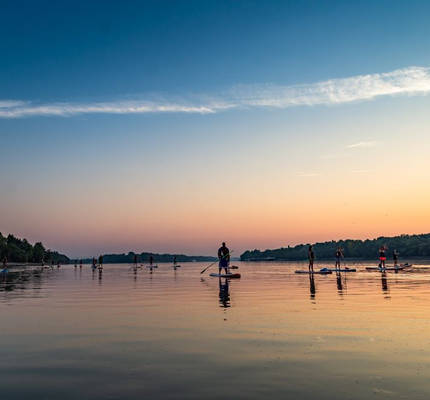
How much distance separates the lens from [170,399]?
23.8ft

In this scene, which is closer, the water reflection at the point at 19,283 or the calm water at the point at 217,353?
the calm water at the point at 217,353

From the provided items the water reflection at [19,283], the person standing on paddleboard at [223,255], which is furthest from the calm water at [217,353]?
the person standing on paddleboard at [223,255]

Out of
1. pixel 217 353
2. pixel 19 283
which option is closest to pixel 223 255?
pixel 19 283

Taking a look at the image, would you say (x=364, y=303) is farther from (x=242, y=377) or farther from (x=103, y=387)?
(x=103, y=387)

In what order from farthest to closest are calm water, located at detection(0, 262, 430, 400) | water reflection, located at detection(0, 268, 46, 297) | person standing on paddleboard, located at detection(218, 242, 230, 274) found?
person standing on paddleboard, located at detection(218, 242, 230, 274) → water reflection, located at detection(0, 268, 46, 297) → calm water, located at detection(0, 262, 430, 400)

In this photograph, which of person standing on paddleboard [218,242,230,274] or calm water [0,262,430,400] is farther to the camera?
person standing on paddleboard [218,242,230,274]

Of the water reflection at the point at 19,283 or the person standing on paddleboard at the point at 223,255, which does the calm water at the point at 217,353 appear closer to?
the water reflection at the point at 19,283

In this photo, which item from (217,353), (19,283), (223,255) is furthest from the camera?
(223,255)

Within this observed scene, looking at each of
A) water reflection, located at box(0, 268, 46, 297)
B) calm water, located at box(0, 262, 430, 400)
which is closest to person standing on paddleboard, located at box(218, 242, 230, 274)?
water reflection, located at box(0, 268, 46, 297)

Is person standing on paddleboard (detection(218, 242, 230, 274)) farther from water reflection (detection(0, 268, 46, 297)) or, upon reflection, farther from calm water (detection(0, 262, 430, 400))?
calm water (detection(0, 262, 430, 400))

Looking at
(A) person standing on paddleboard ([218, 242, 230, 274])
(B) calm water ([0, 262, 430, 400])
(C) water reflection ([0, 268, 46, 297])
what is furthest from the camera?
(A) person standing on paddleboard ([218, 242, 230, 274])

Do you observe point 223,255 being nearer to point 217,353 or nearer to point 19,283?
point 19,283

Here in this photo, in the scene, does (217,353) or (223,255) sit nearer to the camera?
(217,353)

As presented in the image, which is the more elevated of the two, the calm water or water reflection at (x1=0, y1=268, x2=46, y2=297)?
water reflection at (x1=0, y1=268, x2=46, y2=297)
